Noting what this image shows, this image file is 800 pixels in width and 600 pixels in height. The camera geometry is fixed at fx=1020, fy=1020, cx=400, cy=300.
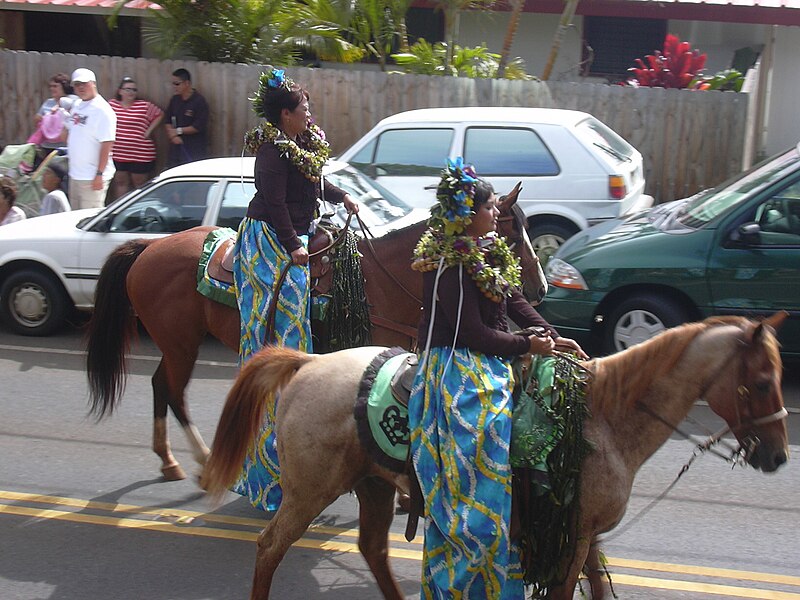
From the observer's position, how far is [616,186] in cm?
1105

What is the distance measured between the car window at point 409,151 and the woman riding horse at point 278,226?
538cm

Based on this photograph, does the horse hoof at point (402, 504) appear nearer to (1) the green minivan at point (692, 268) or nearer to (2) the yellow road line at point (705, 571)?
(2) the yellow road line at point (705, 571)

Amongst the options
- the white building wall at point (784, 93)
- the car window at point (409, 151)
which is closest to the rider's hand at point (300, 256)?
the car window at point (409, 151)

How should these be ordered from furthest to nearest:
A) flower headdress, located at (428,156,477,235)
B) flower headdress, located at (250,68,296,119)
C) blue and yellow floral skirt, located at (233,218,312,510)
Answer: blue and yellow floral skirt, located at (233,218,312,510)
flower headdress, located at (250,68,296,119)
flower headdress, located at (428,156,477,235)

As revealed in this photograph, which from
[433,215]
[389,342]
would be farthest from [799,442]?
[433,215]

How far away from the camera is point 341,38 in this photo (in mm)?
15508

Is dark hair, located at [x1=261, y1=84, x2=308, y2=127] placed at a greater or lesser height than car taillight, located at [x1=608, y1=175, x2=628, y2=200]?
greater

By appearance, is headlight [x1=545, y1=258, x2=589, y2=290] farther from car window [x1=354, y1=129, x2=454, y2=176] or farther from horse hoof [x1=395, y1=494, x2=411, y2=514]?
horse hoof [x1=395, y1=494, x2=411, y2=514]

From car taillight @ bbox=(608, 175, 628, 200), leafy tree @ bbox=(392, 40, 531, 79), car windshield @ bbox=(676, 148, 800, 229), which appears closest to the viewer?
car windshield @ bbox=(676, 148, 800, 229)

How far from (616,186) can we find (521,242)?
197 inches

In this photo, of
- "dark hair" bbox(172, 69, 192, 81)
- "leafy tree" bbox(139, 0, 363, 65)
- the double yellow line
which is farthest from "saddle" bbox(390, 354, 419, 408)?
"leafy tree" bbox(139, 0, 363, 65)

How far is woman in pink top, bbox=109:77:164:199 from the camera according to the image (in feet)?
45.5

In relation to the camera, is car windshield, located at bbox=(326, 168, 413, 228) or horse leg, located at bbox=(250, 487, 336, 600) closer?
horse leg, located at bbox=(250, 487, 336, 600)

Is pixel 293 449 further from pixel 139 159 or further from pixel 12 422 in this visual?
pixel 139 159
